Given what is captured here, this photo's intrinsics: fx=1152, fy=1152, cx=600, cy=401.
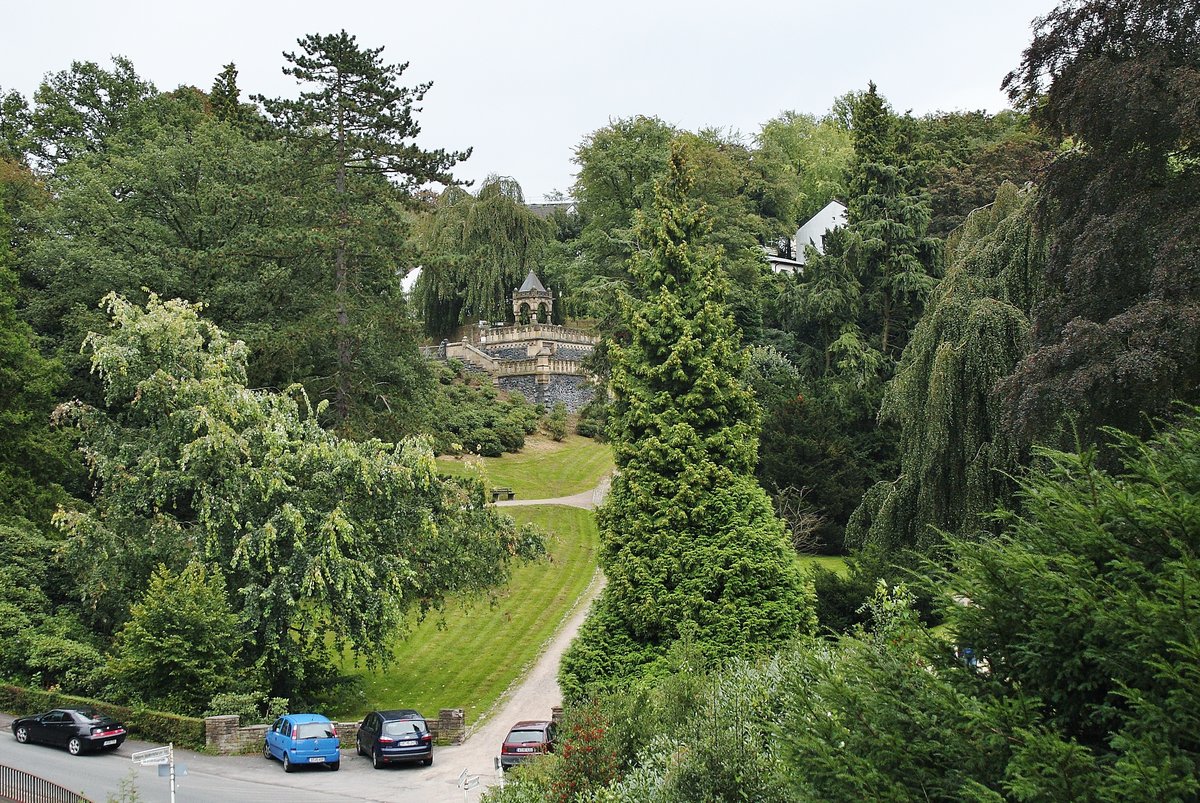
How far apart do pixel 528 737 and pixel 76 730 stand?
357 inches

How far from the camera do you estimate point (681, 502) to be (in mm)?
23047

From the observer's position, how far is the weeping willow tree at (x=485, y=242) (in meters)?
61.5

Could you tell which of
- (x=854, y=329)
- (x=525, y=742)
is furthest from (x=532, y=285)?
(x=525, y=742)

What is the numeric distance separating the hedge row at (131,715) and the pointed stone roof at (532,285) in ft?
125

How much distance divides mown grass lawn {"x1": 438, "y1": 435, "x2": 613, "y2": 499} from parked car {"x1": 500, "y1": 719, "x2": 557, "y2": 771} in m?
21.3

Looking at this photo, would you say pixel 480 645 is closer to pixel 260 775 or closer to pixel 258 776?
pixel 260 775

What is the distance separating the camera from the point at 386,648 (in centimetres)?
2731

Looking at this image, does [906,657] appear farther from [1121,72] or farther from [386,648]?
[386,648]

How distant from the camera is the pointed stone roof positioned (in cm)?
6100

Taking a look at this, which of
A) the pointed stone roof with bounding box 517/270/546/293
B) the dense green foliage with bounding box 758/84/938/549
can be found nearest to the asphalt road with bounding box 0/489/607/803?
the dense green foliage with bounding box 758/84/938/549

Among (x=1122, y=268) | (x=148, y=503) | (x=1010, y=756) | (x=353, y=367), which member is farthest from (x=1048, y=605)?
(x=353, y=367)

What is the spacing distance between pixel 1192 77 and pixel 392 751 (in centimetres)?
1815

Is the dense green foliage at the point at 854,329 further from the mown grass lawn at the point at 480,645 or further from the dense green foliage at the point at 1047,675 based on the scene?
the dense green foliage at the point at 1047,675

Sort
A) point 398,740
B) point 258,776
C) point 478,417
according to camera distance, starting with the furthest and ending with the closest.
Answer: point 478,417 → point 398,740 → point 258,776
